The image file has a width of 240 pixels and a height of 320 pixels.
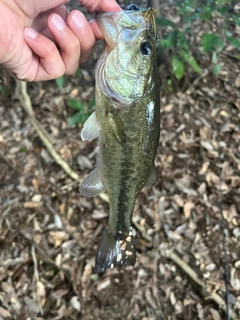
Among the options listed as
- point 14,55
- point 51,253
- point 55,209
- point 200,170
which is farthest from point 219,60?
point 14,55

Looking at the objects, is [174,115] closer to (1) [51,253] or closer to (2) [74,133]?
(2) [74,133]

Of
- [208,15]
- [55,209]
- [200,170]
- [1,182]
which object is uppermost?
[208,15]

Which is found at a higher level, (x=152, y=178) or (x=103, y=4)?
(x=103, y=4)

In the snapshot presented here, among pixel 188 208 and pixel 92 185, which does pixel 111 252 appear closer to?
pixel 92 185

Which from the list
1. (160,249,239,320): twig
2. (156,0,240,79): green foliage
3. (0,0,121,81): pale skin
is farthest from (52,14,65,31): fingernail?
(160,249,239,320): twig

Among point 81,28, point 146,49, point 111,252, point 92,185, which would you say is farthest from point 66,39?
point 111,252

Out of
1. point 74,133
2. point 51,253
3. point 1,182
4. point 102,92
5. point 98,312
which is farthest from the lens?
point 74,133
